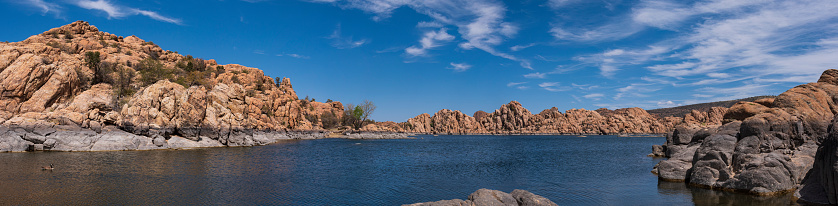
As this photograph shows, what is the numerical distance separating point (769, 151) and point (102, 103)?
84.4 metres

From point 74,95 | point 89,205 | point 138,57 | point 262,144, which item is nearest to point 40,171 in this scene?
point 89,205

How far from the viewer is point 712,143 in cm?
3014

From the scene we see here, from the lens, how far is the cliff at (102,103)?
52.5 metres

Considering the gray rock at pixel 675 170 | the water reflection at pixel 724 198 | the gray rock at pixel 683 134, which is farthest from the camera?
the gray rock at pixel 683 134

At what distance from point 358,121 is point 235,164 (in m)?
129

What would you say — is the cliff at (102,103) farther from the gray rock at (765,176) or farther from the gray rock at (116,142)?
the gray rock at (765,176)

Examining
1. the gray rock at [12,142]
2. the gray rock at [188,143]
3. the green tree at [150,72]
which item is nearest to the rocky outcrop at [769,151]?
the gray rock at [188,143]

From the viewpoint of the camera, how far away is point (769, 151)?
2897 cm

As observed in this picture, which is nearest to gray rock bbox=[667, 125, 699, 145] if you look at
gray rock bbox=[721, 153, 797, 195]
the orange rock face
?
gray rock bbox=[721, 153, 797, 195]

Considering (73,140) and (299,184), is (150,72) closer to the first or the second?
(73,140)

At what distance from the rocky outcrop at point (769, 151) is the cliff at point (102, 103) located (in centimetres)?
6957

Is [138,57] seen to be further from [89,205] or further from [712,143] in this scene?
[712,143]

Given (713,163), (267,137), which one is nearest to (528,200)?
(713,163)

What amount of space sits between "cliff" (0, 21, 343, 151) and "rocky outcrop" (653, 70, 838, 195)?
228 feet
